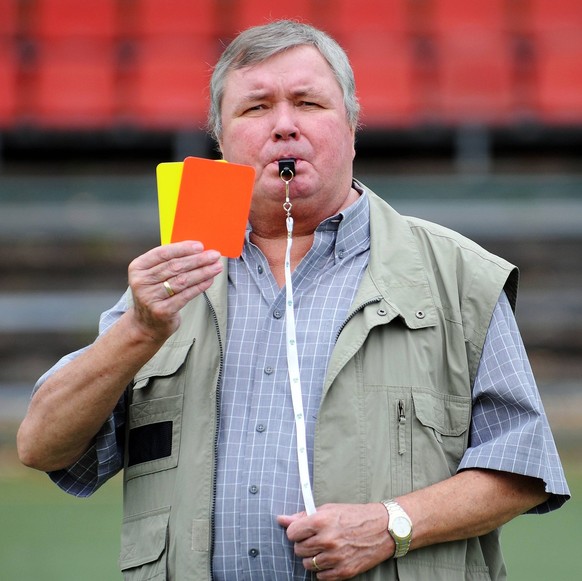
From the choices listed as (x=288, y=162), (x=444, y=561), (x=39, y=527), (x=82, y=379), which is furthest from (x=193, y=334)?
(x=39, y=527)

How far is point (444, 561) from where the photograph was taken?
2297 millimetres

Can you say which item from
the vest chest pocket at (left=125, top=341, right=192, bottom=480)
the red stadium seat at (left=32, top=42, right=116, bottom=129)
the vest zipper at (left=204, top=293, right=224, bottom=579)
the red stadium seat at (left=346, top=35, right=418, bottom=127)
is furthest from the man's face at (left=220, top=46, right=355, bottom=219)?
the red stadium seat at (left=32, top=42, right=116, bottom=129)

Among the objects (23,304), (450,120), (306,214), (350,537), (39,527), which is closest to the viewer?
(350,537)

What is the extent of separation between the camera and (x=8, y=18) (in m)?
11.7

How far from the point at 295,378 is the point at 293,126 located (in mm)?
556

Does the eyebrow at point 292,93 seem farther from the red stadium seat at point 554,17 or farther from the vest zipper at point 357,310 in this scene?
the red stadium seat at point 554,17

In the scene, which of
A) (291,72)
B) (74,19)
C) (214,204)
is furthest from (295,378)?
(74,19)

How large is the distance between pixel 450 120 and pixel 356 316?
882cm

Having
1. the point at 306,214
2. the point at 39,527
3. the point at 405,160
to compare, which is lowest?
the point at 306,214

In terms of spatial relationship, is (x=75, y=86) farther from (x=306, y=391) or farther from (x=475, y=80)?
(x=306, y=391)

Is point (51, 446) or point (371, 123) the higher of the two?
point (371, 123)

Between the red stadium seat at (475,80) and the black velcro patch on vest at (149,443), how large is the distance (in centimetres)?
883

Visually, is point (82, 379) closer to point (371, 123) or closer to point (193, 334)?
point (193, 334)

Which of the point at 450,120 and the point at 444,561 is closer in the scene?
the point at 444,561
